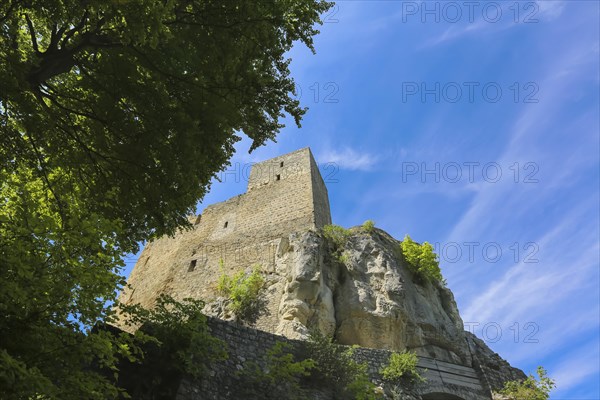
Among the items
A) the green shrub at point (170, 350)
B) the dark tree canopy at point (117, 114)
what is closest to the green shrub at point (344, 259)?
the dark tree canopy at point (117, 114)

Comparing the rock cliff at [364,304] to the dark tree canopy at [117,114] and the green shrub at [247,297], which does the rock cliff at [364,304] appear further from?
the dark tree canopy at [117,114]

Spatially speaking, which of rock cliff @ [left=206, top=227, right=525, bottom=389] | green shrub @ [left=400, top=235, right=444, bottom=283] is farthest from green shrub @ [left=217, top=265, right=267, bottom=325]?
green shrub @ [left=400, top=235, right=444, bottom=283]

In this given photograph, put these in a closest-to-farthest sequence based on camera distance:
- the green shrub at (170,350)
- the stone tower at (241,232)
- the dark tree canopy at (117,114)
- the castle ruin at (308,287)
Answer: the dark tree canopy at (117,114)
the green shrub at (170,350)
the castle ruin at (308,287)
the stone tower at (241,232)

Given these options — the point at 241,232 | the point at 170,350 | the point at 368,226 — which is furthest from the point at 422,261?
the point at 170,350

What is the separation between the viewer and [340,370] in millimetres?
8297

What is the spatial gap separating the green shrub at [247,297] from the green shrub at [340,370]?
17.4 feet

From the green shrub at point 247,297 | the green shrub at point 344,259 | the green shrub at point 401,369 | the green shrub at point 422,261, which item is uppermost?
the green shrub at point 422,261

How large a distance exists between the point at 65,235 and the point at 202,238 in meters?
15.7

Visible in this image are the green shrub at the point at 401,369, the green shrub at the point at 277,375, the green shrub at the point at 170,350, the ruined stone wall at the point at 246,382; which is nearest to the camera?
the green shrub at the point at 170,350

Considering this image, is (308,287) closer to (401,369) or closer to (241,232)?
(401,369)

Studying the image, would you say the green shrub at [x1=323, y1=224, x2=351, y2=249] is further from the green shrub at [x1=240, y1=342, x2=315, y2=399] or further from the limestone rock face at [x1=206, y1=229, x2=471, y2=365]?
the green shrub at [x1=240, y1=342, x2=315, y2=399]

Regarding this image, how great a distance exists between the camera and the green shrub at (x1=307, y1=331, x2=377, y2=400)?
7938 millimetres

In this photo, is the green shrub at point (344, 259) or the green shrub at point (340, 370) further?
the green shrub at point (344, 259)

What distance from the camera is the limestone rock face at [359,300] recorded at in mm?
12398
